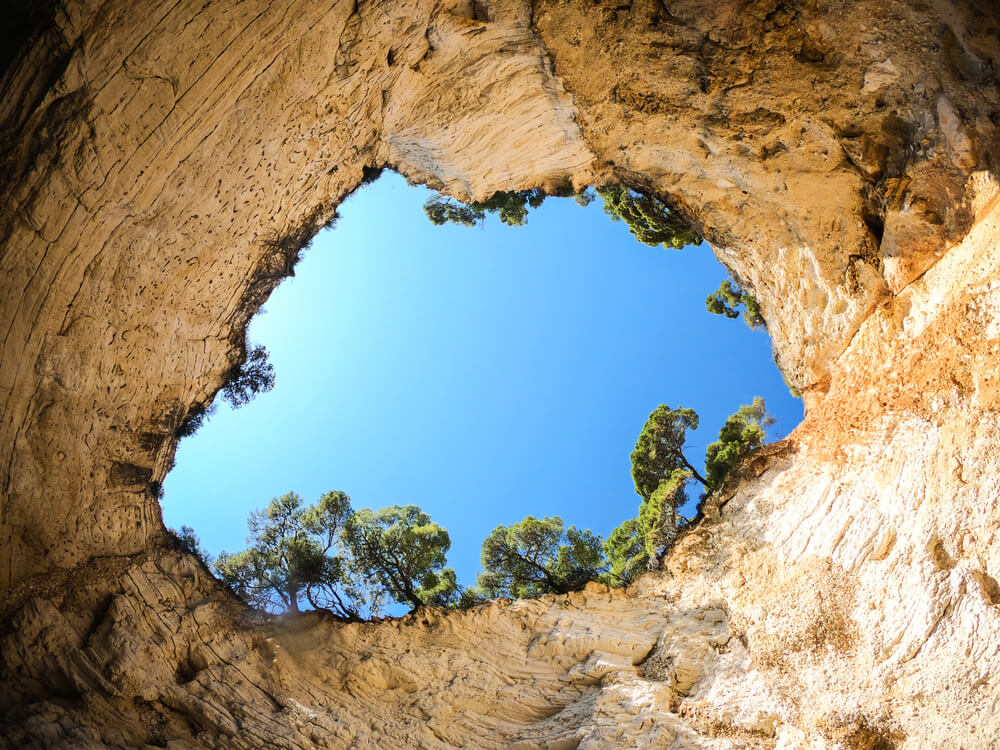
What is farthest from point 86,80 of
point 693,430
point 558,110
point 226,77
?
point 693,430

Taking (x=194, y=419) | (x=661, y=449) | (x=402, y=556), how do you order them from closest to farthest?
1. (x=194, y=419)
2. (x=402, y=556)
3. (x=661, y=449)

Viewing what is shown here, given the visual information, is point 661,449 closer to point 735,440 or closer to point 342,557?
point 735,440

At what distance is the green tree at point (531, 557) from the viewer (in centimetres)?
1745

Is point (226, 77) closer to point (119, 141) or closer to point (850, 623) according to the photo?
point (119, 141)

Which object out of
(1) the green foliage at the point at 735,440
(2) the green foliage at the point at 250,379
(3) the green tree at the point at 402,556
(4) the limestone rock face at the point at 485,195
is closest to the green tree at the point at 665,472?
(1) the green foliage at the point at 735,440

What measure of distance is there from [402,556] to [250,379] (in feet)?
19.3

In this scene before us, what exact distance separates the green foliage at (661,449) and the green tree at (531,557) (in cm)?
262

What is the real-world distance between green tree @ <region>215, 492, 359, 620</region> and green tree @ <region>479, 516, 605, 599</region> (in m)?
4.13

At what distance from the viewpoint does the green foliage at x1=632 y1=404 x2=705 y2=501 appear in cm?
1875

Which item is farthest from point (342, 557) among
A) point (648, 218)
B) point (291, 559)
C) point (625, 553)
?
point (648, 218)

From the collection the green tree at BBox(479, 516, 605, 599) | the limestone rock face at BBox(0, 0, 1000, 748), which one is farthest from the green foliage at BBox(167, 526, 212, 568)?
the green tree at BBox(479, 516, 605, 599)

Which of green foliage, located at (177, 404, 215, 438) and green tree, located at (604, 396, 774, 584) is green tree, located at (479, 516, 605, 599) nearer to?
green tree, located at (604, 396, 774, 584)

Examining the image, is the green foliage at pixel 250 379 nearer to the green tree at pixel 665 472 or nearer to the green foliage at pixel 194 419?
the green foliage at pixel 194 419

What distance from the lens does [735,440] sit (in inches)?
703
